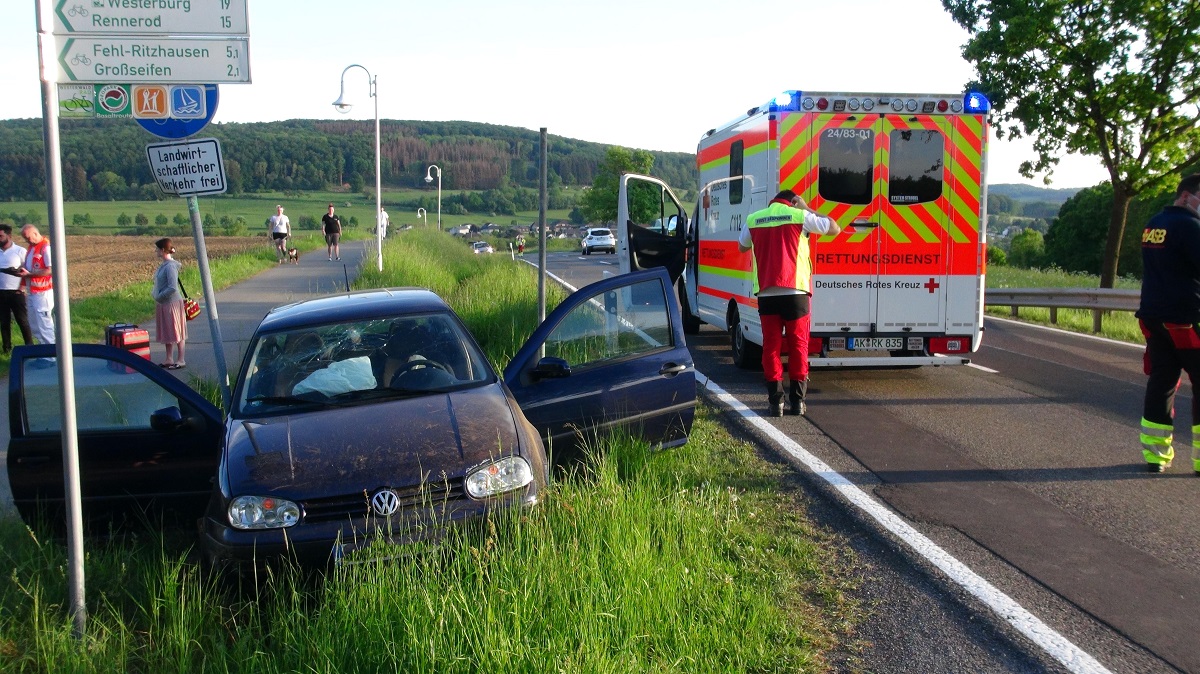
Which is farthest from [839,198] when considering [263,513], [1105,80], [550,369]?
[1105,80]

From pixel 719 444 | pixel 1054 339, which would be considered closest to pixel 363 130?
pixel 1054 339

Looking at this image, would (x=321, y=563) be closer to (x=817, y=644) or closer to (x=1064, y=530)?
(x=817, y=644)

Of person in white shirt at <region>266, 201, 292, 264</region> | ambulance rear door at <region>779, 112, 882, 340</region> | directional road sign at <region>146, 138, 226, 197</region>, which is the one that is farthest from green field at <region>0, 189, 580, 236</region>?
ambulance rear door at <region>779, 112, 882, 340</region>

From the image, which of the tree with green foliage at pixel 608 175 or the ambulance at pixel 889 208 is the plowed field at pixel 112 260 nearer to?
the ambulance at pixel 889 208

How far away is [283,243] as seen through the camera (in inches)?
1465

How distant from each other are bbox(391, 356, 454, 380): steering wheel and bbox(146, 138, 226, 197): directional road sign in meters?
2.72

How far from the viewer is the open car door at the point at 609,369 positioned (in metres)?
6.32

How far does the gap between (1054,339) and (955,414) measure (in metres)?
7.32

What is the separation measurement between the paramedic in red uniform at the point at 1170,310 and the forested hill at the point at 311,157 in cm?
4086

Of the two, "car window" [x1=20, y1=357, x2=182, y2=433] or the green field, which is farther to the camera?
the green field

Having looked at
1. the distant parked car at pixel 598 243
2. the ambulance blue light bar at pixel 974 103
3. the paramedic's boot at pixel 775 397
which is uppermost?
the ambulance blue light bar at pixel 974 103

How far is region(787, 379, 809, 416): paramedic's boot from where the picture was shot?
885 centimetres

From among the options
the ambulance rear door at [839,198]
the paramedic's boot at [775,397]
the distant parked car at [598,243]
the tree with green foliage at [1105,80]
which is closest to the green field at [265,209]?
the distant parked car at [598,243]

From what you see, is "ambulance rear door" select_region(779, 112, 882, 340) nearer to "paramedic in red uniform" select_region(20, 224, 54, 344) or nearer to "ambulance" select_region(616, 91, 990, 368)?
"ambulance" select_region(616, 91, 990, 368)
